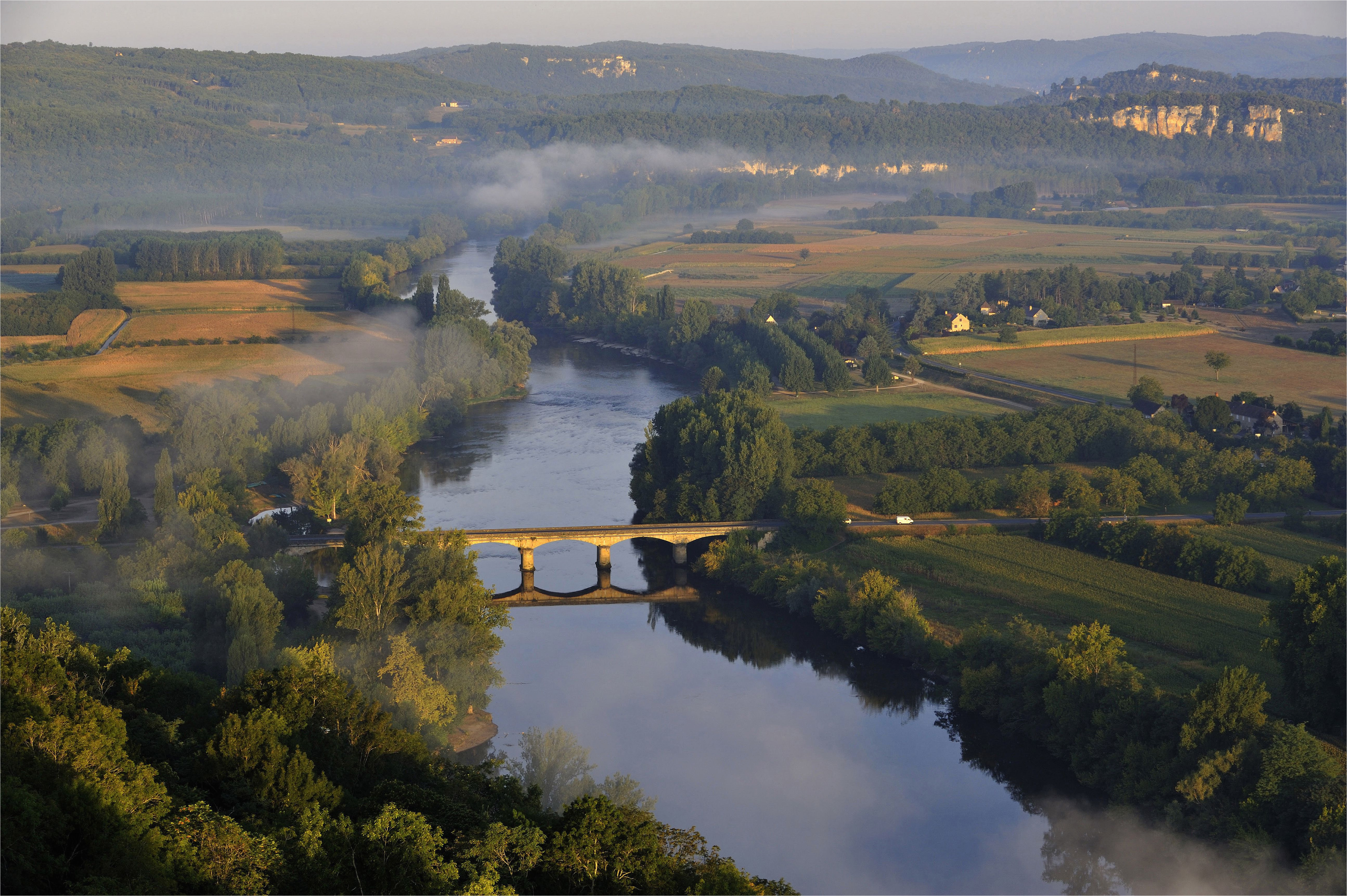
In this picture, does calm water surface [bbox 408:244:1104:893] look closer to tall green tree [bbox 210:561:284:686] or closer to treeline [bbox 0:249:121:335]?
tall green tree [bbox 210:561:284:686]

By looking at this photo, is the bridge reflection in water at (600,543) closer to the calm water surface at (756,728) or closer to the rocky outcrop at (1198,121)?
the calm water surface at (756,728)

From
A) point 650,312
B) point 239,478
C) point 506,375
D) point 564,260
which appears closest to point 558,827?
point 239,478

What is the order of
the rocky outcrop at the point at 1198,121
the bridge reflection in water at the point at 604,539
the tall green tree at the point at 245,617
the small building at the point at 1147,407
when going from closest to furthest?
the tall green tree at the point at 245,617, the bridge reflection in water at the point at 604,539, the small building at the point at 1147,407, the rocky outcrop at the point at 1198,121

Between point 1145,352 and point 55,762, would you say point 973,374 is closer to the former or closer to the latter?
point 1145,352

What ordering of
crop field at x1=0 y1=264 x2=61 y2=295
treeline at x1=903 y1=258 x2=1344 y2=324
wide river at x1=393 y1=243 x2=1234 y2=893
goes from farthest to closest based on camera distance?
crop field at x1=0 y1=264 x2=61 y2=295 → treeline at x1=903 y1=258 x2=1344 y2=324 → wide river at x1=393 y1=243 x2=1234 y2=893

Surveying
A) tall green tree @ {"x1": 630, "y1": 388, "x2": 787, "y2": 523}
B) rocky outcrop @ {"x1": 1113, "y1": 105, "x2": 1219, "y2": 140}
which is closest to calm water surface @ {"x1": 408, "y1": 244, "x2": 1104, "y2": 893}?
tall green tree @ {"x1": 630, "y1": 388, "x2": 787, "y2": 523}

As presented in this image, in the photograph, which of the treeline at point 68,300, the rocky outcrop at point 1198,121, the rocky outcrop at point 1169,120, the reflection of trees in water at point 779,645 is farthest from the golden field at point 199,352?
the rocky outcrop at point 1169,120
